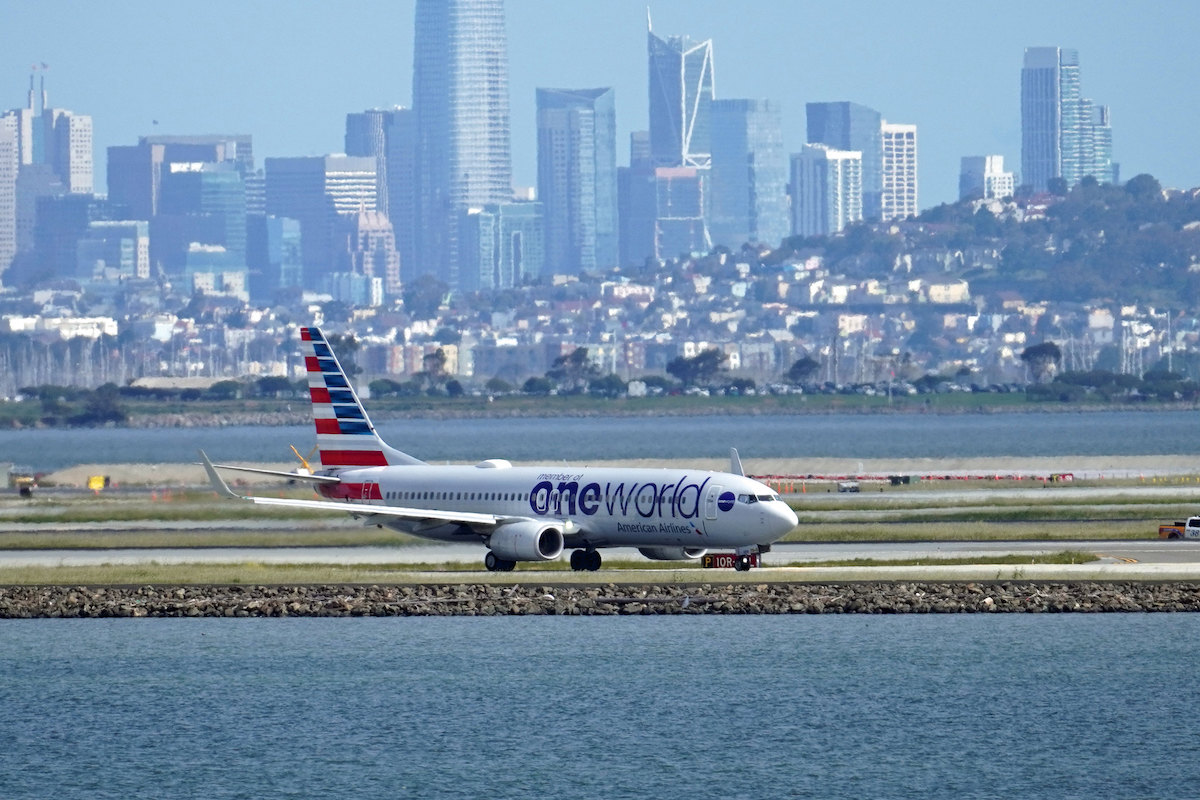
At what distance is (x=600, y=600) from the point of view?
191 feet

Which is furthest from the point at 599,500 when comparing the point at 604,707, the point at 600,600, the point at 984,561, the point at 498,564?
the point at 604,707

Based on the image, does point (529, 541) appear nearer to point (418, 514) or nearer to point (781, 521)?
point (418, 514)

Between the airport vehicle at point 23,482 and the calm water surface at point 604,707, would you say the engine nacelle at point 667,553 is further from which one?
the airport vehicle at point 23,482

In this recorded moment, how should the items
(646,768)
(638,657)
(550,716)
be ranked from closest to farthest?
(646,768) → (550,716) → (638,657)

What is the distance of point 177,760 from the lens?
142 feet

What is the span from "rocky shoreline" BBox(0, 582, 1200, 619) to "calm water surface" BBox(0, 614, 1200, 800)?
516mm

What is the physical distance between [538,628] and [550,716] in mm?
10023

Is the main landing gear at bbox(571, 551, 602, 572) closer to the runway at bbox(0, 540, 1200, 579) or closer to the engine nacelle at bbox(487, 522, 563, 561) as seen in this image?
the engine nacelle at bbox(487, 522, 563, 561)

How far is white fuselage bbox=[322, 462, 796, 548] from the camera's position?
204 ft

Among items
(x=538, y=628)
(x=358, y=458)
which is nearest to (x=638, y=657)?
(x=538, y=628)

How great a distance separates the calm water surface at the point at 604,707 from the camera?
4097 centimetres

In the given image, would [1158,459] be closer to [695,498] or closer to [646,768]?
[695,498]

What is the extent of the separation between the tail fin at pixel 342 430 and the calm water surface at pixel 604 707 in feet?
43.9

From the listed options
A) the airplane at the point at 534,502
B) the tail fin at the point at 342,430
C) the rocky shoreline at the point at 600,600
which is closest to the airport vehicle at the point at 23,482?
the tail fin at the point at 342,430
